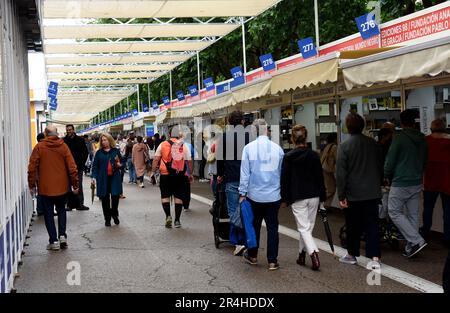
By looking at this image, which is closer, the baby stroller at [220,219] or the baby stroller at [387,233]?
the baby stroller at [387,233]

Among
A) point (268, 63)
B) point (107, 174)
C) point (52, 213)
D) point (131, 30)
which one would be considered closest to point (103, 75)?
point (131, 30)

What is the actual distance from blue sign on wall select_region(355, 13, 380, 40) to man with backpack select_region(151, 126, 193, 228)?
17.6 ft

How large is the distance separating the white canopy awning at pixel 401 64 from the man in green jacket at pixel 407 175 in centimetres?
69

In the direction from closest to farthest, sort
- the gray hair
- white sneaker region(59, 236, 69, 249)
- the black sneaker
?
the gray hair, the black sneaker, white sneaker region(59, 236, 69, 249)

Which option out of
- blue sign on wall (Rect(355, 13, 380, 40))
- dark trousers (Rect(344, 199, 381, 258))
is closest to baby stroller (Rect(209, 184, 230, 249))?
dark trousers (Rect(344, 199, 381, 258))

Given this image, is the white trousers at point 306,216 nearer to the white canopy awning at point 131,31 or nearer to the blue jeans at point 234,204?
the blue jeans at point 234,204

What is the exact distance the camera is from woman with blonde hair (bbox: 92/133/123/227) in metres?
11.7

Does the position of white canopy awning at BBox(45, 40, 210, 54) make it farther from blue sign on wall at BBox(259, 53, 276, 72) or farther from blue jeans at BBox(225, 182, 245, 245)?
blue jeans at BBox(225, 182, 245, 245)

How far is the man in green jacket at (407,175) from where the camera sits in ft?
26.5

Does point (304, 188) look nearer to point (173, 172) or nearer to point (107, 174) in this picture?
point (173, 172)

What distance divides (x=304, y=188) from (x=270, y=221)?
0.58 metres

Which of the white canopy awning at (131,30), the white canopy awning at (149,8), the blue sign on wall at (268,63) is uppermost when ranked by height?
the white canopy awning at (149,8)

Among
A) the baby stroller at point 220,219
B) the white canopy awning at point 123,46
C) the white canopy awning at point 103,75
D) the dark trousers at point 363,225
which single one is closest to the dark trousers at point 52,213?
the baby stroller at point 220,219

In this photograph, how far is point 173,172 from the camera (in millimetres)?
11461
